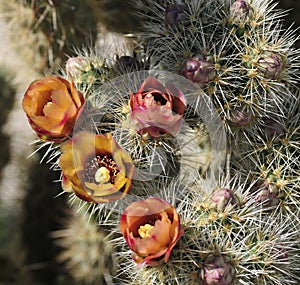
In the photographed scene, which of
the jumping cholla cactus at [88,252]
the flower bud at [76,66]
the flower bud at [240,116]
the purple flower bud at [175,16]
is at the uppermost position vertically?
the purple flower bud at [175,16]

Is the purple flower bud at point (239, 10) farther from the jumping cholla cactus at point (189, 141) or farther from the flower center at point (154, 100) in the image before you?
the flower center at point (154, 100)

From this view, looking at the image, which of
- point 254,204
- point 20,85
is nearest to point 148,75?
point 254,204

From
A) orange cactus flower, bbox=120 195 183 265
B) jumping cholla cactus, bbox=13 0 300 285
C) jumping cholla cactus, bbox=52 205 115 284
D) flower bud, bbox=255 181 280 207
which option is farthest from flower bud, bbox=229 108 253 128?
jumping cholla cactus, bbox=52 205 115 284

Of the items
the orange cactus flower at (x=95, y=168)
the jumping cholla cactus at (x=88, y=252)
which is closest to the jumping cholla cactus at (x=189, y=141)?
the orange cactus flower at (x=95, y=168)

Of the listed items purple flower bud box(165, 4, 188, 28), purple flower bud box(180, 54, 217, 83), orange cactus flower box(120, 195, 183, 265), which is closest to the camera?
orange cactus flower box(120, 195, 183, 265)

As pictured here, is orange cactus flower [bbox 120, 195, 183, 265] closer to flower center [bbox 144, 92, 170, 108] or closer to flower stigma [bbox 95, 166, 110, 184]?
flower stigma [bbox 95, 166, 110, 184]

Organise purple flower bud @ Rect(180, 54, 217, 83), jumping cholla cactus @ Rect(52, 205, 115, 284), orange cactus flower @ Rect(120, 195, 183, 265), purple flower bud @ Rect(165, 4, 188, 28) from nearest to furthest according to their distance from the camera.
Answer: orange cactus flower @ Rect(120, 195, 183, 265), purple flower bud @ Rect(180, 54, 217, 83), purple flower bud @ Rect(165, 4, 188, 28), jumping cholla cactus @ Rect(52, 205, 115, 284)

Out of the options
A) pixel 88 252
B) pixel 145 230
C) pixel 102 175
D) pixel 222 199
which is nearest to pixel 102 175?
pixel 102 175

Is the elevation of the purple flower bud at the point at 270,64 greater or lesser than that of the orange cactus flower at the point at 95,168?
greater
